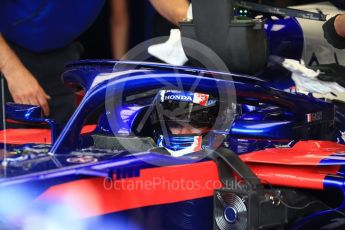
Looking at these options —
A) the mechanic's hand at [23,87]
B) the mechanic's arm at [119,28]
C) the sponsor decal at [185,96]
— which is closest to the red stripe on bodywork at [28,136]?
the mechanic's hand at [23,87]

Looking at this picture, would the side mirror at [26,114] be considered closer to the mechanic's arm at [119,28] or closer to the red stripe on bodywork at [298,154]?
the red stripe on bodywork at [298,154]

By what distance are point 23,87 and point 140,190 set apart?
3.15 feet

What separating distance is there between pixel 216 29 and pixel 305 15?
0.88 feet

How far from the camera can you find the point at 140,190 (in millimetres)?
1326

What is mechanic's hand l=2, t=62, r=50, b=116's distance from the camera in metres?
2.14

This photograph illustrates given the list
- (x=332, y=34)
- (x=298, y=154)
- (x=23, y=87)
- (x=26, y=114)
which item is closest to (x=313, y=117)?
(x=298, y=154)

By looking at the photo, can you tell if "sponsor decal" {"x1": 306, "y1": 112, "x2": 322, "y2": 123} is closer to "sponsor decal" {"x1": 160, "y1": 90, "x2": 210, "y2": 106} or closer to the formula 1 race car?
the formula 1 race car

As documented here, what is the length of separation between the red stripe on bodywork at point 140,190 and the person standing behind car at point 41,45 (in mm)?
920

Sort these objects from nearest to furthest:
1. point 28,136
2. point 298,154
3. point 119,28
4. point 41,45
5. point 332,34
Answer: point 298,154 < point 28,136 < point 332,34 < point 41,45 < point 119,28

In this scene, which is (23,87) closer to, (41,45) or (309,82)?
(41,45)

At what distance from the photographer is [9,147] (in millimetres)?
1575

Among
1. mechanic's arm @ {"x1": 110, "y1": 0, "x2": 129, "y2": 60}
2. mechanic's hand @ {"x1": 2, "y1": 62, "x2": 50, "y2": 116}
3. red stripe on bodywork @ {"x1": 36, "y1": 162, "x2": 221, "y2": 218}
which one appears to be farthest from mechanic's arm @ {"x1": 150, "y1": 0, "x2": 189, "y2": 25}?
red stripe on bodywork @ {"x1": 36, "y1": 162, "x2": 221, "y2": 218}

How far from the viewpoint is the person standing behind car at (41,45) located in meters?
2.17

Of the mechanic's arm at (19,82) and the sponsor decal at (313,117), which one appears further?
the mechanic's arm at (19,82)
